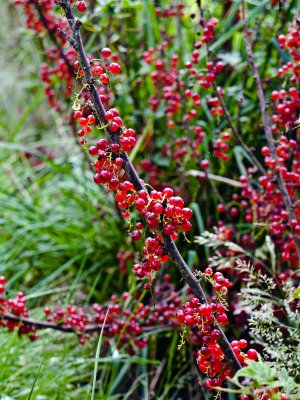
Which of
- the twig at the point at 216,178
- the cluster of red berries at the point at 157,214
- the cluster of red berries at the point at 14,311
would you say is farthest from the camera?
the twig at the point at 216,178

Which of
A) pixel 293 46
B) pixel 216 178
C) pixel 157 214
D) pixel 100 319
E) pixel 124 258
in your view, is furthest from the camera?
pixel 124 258

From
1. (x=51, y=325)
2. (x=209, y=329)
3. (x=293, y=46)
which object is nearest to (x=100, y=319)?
(x=51, y=325)

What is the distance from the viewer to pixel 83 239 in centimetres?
261

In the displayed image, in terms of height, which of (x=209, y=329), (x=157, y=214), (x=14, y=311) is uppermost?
(x=157, y=214)

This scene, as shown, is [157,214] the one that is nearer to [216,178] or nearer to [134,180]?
[134,180]

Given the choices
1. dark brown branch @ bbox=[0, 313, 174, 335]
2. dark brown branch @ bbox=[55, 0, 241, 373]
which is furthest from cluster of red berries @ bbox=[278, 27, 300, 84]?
dark brown branch @ bbox=[0, 313, 174, 335]

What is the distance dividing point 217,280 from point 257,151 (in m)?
1.30

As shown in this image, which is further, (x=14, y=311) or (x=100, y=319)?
(x=100, y=319)

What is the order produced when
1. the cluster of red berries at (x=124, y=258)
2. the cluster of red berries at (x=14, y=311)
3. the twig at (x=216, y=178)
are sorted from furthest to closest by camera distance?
the cluster of red berries at (x=124, y=258) → the twig at (x=216, y=178) → the cluster of red berries at (x=14, y=311)

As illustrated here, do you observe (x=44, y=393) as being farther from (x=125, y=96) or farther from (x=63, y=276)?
(x=125, y=96)

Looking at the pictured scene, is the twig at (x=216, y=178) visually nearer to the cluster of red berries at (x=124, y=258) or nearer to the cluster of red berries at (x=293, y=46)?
the cluster of red berries at (x=124, y=258)

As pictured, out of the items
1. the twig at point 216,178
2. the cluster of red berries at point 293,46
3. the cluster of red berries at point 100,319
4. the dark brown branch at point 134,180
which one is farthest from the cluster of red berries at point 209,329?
the twig at point 216,178

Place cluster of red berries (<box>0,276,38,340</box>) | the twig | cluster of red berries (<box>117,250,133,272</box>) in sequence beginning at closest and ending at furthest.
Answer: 1. cluster of red berries (<box>0,276,38,340</box>)
2. the twig
3. cluster of red berries (<box>117,250,133,272</box>)

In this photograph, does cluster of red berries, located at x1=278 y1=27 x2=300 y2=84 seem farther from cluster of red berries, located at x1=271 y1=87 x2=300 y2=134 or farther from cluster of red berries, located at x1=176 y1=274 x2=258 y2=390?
cluster of red berries, located at x1=176 y1=274 x2=258 y2=390
